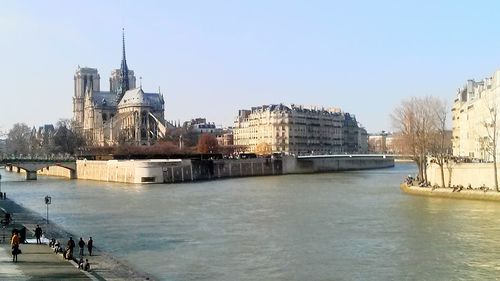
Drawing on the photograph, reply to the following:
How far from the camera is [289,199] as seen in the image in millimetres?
44125

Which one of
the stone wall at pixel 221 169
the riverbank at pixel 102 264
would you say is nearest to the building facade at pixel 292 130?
the stone wall at pixel 221 169

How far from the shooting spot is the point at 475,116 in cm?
6688

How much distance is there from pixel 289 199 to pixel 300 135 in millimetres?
81824

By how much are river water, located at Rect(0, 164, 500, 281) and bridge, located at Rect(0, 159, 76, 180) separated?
Answer: 3729 cm

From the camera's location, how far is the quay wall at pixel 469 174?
42.4 m

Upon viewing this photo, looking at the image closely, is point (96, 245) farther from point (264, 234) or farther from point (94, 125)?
point (94, 125)

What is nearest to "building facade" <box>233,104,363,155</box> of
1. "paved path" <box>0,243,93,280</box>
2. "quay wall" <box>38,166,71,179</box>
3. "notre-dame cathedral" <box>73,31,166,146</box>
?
"notre-dame cathedral" <box>73,31,166,146</box>

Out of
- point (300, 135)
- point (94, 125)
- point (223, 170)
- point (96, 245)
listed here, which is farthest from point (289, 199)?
point (94, 125)

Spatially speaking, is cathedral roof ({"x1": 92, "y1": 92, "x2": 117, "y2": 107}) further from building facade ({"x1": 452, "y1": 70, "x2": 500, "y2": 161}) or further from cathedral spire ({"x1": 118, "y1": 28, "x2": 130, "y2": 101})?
building facade ({"x1": 452, "y1": 70, "x2": 500, "y2": 161})

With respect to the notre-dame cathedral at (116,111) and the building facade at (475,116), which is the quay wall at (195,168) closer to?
the building facade at (475,116)

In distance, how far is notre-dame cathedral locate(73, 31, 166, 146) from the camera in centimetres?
13362

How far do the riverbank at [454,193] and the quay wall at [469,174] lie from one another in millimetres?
1256

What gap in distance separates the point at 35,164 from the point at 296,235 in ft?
200

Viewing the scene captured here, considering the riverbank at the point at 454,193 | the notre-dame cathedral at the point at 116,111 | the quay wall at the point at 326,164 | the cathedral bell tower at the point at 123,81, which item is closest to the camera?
the riverbank at the point at 454,193
